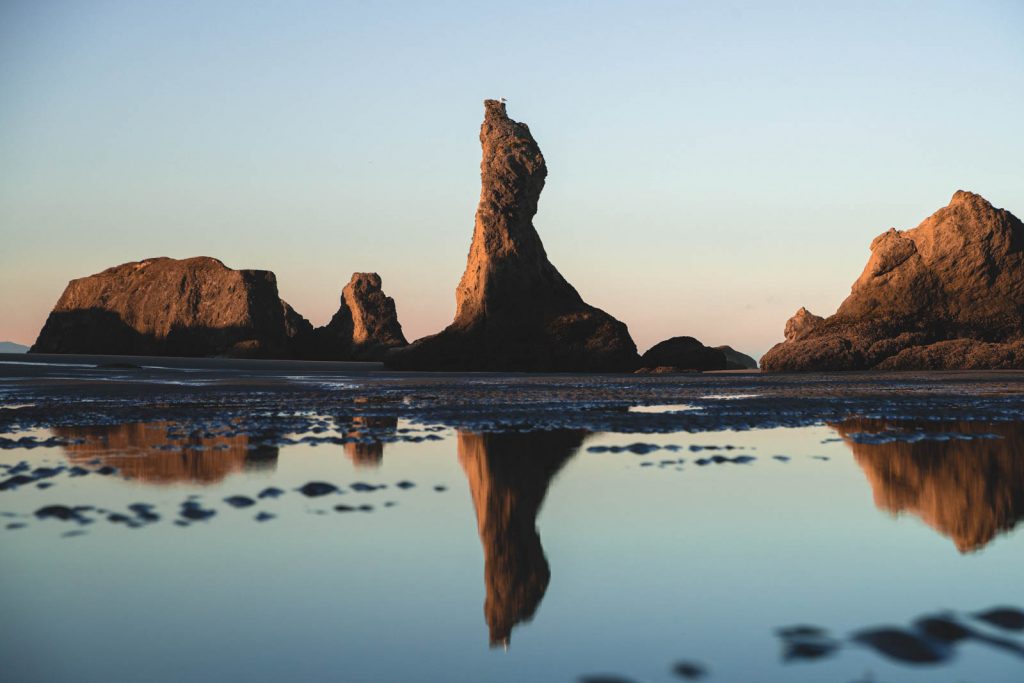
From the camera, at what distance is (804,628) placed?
355cm

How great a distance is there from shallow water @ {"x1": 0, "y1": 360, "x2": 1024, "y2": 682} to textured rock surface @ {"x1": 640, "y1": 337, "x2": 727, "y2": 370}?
38578 mm

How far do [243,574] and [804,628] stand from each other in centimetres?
270

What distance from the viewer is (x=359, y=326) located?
135000mm

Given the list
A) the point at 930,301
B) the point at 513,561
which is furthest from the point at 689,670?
the point at 930,301

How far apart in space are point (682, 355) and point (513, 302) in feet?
39.9

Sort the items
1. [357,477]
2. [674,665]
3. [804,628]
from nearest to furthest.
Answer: [674,665]
[804,628]
[357,477]

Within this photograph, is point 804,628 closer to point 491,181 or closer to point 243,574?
point 243,574

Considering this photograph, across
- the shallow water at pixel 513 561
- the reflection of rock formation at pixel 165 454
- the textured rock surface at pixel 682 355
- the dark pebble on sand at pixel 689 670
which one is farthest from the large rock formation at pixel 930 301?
the dark pebble on sand at pixel 689 670

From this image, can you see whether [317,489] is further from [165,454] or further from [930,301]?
[930,301]

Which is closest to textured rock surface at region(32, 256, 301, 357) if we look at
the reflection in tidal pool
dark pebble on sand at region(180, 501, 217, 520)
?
the reflection in tidal pool

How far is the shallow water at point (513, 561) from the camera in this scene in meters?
3.28

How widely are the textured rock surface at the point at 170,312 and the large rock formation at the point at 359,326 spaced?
6.22m

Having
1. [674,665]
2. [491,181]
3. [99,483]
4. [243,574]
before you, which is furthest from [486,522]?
[491,181]

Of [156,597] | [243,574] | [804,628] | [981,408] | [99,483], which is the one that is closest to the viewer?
[804,628]
